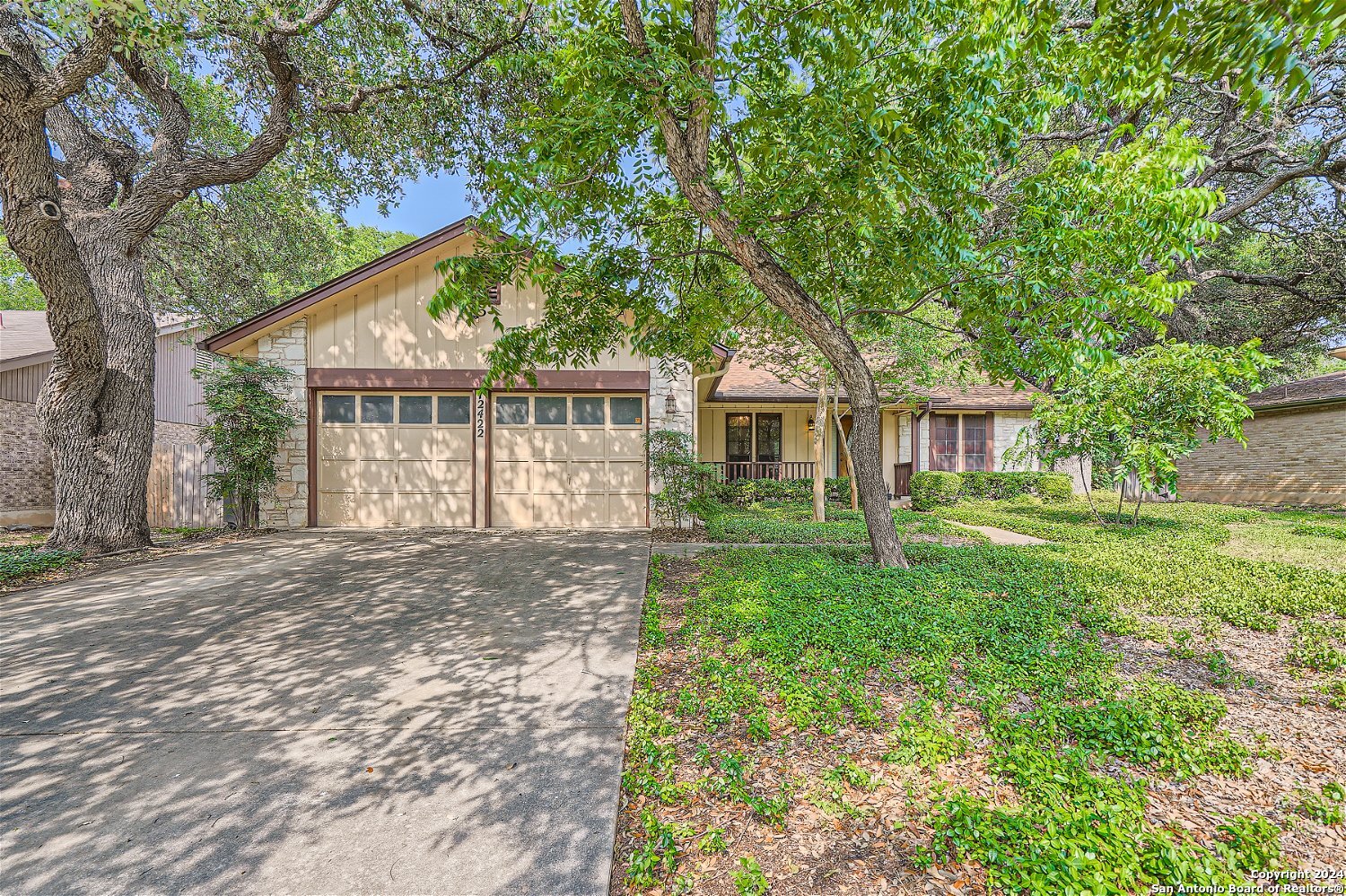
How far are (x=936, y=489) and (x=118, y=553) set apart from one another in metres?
13.9

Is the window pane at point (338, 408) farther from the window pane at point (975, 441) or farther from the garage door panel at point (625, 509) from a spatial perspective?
the window pane at point (975, 441)

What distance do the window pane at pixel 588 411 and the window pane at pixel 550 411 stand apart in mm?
196

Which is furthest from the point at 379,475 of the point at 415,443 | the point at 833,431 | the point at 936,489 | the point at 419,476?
the point at 936,489

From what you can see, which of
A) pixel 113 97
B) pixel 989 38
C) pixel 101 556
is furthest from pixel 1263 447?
pixel 113 97

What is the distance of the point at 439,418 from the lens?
28.5 feet

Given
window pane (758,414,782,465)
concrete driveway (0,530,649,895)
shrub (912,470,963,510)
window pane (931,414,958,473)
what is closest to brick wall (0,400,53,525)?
concrete driveway (0,530,649,895)

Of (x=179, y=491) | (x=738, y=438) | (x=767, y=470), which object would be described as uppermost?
(x=738, y=438)

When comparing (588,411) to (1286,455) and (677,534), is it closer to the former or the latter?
(677,534)

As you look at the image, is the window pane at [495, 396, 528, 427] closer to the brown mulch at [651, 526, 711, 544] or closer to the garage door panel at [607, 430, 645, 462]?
the garage door panel at [607, 430, 645, 462]

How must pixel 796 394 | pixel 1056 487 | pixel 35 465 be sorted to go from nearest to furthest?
pixel 35 465 < pixel 1056 487 < pixel 796 394

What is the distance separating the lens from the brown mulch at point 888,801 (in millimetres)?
1650

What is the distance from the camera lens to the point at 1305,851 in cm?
170

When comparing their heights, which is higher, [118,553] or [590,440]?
[590,440]

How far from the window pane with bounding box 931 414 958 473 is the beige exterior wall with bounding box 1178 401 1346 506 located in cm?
552
